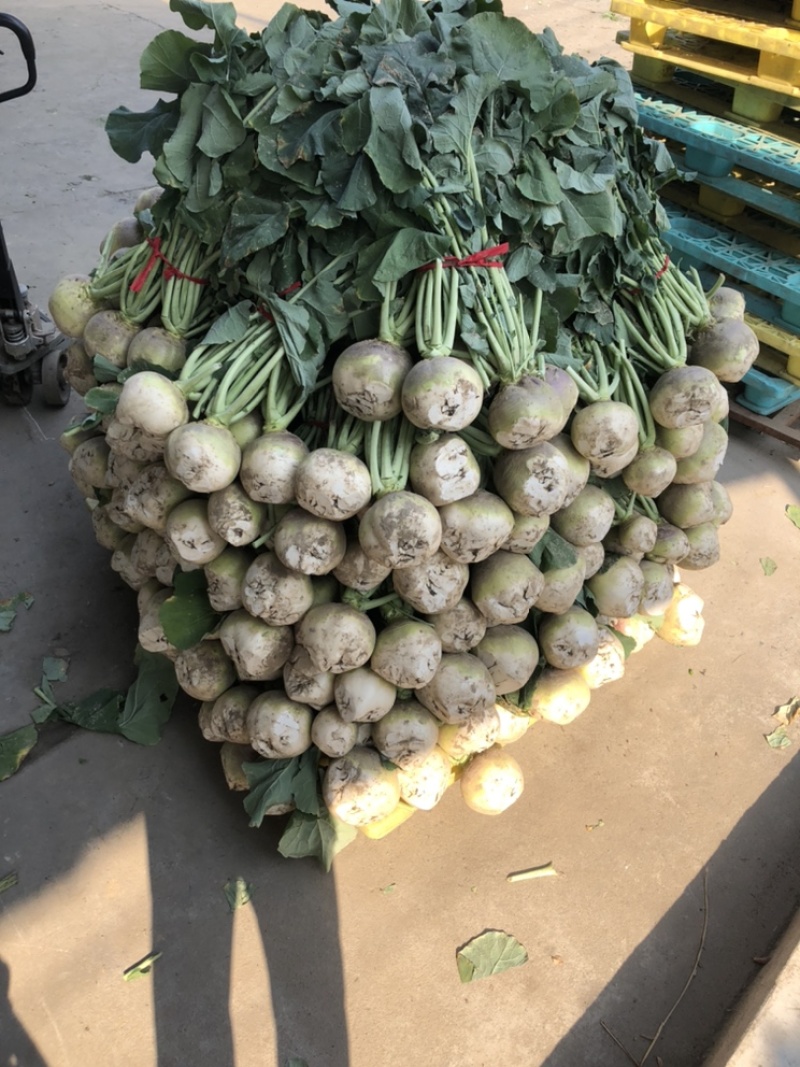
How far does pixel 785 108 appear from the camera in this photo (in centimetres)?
452

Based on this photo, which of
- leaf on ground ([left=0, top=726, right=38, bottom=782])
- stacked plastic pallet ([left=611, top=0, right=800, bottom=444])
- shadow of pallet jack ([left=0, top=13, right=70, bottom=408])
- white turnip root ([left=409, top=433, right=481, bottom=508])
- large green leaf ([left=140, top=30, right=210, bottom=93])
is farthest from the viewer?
shadow of pallet jack ([left=0, top=13, right=70, bottom=408])

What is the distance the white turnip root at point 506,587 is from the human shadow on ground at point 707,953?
117 cm

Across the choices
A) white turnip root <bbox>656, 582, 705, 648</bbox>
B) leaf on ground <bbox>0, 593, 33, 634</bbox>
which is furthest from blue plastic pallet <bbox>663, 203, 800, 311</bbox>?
leaf on ground <bbox>0, 593, 33, 634</bbox>

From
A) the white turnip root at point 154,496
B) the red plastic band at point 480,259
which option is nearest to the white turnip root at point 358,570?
the white turnip root at point 154,496

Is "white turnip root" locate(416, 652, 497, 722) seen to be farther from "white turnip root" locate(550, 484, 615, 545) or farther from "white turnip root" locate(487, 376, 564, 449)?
"white turnip root" locate(487, 376, 564, 449)

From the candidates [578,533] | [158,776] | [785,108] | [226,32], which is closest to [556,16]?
[785,108]

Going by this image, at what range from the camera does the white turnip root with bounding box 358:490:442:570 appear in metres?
2.36

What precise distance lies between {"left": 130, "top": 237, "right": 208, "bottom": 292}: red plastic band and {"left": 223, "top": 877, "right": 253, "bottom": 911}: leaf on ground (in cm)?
207

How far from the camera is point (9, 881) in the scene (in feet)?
8.96

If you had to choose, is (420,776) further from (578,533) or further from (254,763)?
(578,533)

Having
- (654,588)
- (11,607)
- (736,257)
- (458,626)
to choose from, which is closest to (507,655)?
(458,626)

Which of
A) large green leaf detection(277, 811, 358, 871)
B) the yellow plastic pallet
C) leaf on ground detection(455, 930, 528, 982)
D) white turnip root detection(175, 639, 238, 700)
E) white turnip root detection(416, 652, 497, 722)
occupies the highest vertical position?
the yellow plastic pallet

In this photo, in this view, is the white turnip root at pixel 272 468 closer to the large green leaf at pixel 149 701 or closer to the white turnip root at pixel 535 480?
the white turnip root at pixel 535 480

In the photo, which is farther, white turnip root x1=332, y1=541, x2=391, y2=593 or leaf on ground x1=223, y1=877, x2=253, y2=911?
leaf on ground x1=223, y1=877, x2=253, y2=911
